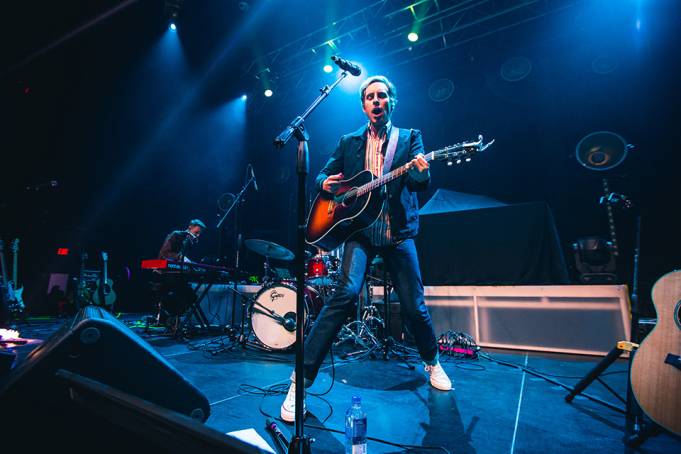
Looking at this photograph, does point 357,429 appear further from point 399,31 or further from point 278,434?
point 399,31

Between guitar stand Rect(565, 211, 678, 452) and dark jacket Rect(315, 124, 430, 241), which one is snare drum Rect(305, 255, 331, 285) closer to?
dark jacket Rect(315, 124, 430, 241)

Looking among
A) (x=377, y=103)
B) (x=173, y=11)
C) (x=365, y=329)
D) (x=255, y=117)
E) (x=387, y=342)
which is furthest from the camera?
(x=255, y=117)

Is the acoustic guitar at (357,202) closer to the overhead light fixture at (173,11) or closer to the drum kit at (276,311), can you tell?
the drum kit at (276,311)

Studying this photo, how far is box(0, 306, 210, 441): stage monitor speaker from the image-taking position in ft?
2.32

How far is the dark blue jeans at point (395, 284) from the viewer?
199 centimetres

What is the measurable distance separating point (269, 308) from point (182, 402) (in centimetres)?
306

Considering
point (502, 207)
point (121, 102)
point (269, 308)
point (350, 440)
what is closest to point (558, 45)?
point (502, 207)

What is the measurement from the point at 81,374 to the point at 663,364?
248 cm

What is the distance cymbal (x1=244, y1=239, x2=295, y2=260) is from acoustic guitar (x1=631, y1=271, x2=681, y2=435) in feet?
11.2

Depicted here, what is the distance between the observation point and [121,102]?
876 cm

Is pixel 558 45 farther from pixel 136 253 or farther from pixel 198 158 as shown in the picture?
pixel 136 253

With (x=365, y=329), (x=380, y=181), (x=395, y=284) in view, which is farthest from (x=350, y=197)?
(x=365, y=329)

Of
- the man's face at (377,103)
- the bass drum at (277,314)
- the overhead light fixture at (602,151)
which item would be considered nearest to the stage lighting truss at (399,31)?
the overhead light fixture at (602,151)

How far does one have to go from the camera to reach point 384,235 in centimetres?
224
